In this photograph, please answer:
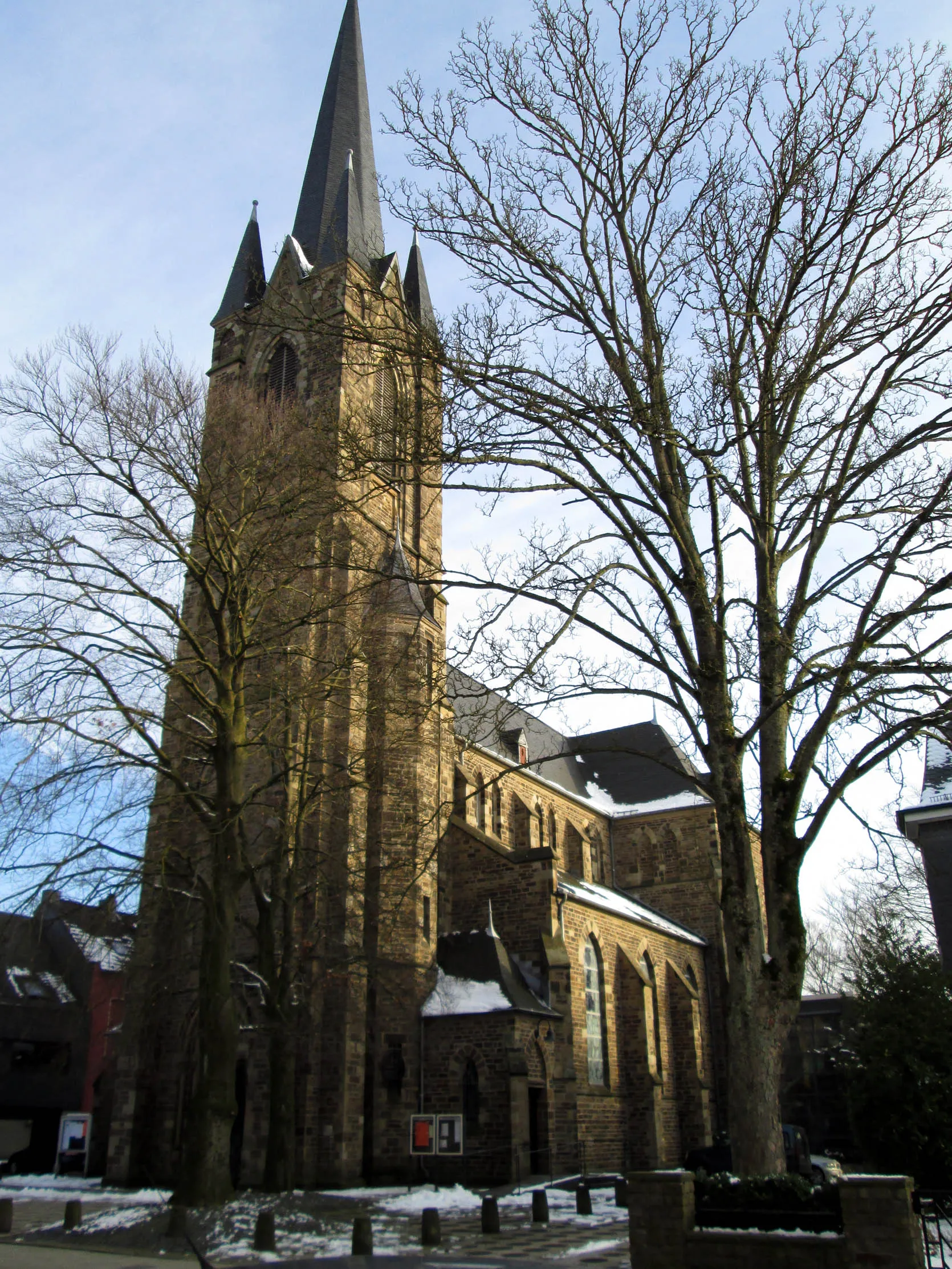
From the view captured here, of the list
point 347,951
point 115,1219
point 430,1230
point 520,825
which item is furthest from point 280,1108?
point 520,825

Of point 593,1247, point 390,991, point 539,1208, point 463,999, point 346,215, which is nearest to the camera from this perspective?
Answer: point 593,1247

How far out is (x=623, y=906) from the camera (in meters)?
31.1

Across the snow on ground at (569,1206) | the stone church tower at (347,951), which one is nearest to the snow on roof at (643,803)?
the stone church tower at (347,951)

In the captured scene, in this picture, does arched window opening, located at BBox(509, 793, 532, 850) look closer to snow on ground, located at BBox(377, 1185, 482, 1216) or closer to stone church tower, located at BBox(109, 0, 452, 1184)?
stone church tower, located at BBox(109, 0, 452, 1184)

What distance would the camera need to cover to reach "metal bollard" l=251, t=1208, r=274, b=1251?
1213 centimetres

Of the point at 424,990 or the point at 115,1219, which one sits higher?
the point at 424,990

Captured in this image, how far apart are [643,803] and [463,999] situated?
17822mm

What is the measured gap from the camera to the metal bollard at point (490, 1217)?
45.1ft

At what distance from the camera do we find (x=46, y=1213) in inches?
667

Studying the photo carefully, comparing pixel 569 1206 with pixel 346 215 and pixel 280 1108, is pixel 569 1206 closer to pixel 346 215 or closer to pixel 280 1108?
pixel 280 1108

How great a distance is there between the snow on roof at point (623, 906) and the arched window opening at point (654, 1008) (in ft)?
3.56

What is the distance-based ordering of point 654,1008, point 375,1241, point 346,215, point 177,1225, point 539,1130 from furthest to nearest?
point 346,215 → point 654,1008 → point 539,1130 → point 375,1241 → point 177,1225

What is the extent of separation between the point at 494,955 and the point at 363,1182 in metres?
5.38

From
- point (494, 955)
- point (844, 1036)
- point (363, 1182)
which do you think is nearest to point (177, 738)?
point (494, 955)
